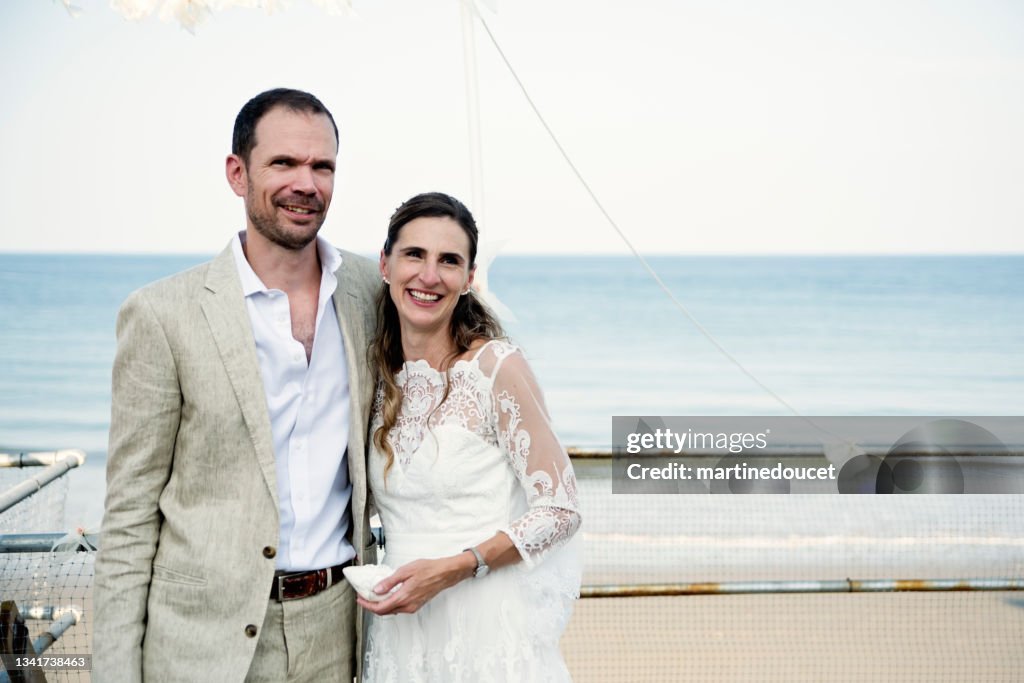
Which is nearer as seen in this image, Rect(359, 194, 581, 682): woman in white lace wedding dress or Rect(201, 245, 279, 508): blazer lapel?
Rect(201, 245, 279, 508): blazer lapel

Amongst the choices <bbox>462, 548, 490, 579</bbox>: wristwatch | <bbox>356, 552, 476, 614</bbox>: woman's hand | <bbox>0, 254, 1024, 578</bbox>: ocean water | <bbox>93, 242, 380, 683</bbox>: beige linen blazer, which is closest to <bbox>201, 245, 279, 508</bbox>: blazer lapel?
<bbox>93, 242, 380, 683</bbox>: beige linen blazer

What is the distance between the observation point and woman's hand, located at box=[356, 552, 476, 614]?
2.29 meters

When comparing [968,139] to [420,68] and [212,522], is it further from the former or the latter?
[212,522]

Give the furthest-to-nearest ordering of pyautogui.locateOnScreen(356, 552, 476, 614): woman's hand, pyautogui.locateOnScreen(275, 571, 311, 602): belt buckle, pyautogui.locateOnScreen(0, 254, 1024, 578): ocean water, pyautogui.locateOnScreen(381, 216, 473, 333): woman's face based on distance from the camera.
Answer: pyautogui.locateOnScreen(0, 254, 1024, 578): ocean water < pyautogui.locateOnScreen(381, 216, 473, 333): woman's face < pyautogui.locateOnScreen(275, 571, 311, 602): belt buckle < pyautogui.locateOnScreen(356, 552, 476, 614): woman's hand

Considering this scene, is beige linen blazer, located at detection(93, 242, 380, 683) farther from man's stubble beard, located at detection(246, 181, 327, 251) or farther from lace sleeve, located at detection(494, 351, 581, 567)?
lace sleeve, located at detection(494, 351, 581, 567)

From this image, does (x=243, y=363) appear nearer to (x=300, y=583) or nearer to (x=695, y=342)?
(x=300, y=583)

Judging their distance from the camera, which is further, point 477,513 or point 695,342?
point 695,342

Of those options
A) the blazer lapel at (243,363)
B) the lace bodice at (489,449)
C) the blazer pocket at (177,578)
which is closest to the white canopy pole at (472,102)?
the lace bodice at (489,449)

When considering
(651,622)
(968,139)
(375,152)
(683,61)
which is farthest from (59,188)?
(651,622)

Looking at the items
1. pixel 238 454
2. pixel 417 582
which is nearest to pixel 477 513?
pixel 417 582

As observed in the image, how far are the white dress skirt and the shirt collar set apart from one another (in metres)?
0.31

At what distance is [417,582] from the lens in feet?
7.56

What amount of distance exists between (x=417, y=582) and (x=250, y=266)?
0.82m

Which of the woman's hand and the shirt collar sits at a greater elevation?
the shirt collar
